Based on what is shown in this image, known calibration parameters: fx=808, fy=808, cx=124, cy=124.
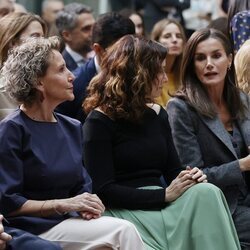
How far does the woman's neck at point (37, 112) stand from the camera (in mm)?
3840

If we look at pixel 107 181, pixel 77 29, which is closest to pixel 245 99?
pixel 107 181

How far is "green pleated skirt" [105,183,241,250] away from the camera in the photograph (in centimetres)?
386

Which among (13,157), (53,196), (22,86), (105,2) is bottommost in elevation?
(105,2)

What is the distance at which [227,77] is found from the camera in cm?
484

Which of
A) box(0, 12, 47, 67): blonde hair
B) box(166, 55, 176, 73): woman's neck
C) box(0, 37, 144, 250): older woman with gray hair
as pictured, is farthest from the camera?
box(166, 55, 176, 73): woman's neck

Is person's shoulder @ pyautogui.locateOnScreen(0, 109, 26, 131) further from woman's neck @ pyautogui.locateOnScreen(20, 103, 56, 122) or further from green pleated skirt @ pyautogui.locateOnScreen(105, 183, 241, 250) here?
green pleated skirt @ pyautogui.locateOnScreen(105, 183, 241, 250)

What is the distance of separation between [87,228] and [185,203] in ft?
1.82

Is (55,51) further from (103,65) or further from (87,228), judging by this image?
(87,228)

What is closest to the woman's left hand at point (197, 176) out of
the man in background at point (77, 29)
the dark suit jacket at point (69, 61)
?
the dark suit jacket at point (69, 61)

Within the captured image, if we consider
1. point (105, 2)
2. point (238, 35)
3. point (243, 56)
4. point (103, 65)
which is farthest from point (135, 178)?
point (105, 2)

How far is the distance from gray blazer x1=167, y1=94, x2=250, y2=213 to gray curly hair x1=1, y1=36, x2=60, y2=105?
98 centimetres

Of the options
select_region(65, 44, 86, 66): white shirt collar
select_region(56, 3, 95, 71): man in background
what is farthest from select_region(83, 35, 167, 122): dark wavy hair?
select_region(56, 3, 95, 71): man in background

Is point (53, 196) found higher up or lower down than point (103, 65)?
lower down

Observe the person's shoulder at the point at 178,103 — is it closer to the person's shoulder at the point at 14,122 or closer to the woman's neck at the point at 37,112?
the woman's neck at the point at 37,112
